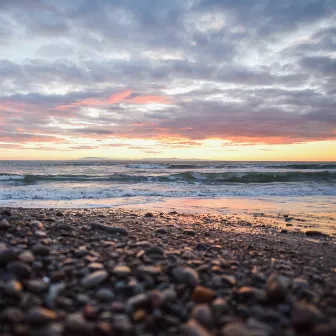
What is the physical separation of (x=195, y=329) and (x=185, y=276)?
0.74 meters

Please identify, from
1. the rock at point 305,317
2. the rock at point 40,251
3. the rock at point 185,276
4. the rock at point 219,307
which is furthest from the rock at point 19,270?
the rock at point 305,317

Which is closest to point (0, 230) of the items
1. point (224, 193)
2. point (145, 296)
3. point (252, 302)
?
point (145, 296)

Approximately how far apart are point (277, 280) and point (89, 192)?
1299 centimetres

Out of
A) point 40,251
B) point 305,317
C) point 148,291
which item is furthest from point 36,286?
point 305,317

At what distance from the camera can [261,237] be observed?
5730 millimetres

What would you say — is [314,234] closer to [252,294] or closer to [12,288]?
[252,294]

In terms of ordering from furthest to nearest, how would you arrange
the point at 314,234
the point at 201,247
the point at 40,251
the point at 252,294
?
1. the point at 314,234
2. the point at 201,247
3. the point at 40,251
4. the point at 252,294

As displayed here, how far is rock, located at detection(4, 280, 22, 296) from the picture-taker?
6.67ft

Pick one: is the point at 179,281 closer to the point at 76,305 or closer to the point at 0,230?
the point at 76,305

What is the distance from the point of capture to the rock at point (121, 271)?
97.1 inches

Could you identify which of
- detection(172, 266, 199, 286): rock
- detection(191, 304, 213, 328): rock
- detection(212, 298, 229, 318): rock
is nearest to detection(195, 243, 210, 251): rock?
detection(172, 266, 199, 286): rock

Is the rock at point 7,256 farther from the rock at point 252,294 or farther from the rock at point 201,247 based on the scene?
the rock at point 201,247

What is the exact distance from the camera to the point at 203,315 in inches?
76.1

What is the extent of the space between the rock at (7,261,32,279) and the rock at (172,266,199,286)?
4.17 ft
